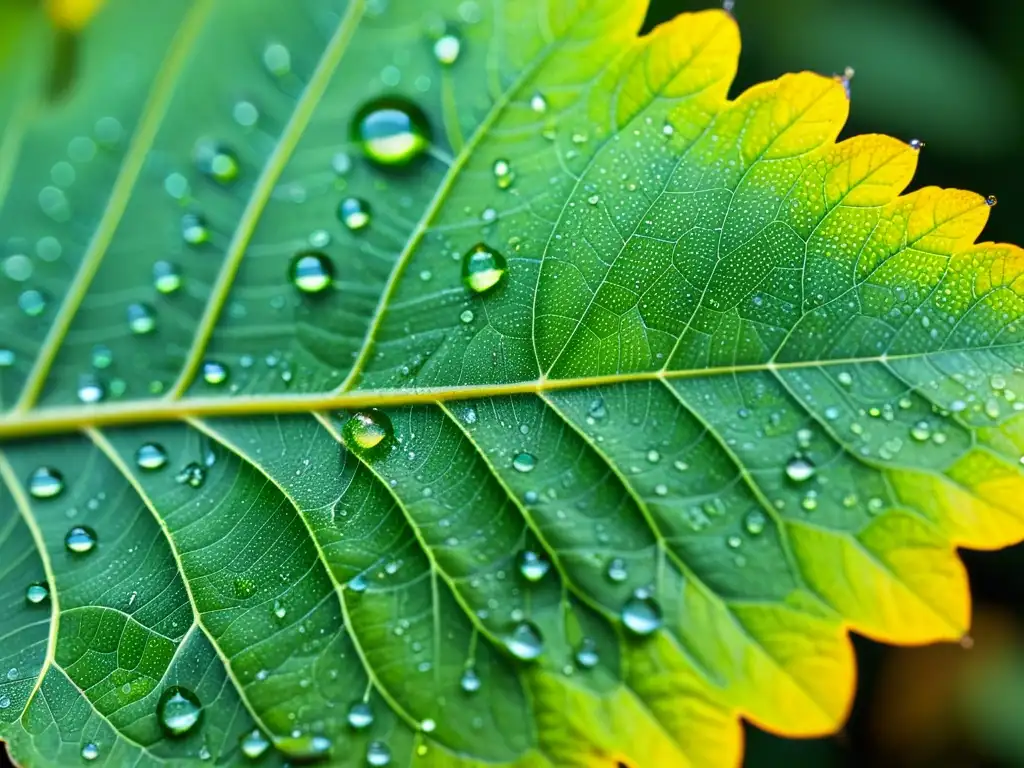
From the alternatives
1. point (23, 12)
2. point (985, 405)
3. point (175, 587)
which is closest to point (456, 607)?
point (175, 587)

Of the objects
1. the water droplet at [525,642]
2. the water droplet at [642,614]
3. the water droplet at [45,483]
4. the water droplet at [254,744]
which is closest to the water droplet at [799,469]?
the water droplet at [642,614]

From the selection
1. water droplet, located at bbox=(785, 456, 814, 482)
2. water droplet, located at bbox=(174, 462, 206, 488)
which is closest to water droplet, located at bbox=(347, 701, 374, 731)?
water droplet, located at bbox=(174, 462, 206, 488)

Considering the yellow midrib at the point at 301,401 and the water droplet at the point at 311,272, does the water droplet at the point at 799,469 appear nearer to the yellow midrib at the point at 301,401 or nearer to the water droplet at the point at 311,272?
the yellow midrib at the point at 301,401

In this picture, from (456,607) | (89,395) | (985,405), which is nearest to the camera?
(985,405)

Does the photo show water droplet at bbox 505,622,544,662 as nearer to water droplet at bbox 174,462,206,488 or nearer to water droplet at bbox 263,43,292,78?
water droplet at bbox 174,462,206,488

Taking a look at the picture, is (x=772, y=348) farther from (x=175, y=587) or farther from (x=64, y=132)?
(x=64, y=132)
